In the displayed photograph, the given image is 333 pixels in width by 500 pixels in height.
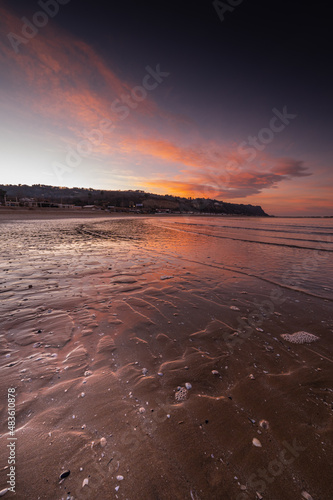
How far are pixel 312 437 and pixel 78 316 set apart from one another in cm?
411

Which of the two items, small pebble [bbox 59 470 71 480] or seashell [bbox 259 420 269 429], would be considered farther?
seashell [bbox 259 420 269 429]

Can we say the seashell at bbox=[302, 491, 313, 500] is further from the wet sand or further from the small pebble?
the small pebble

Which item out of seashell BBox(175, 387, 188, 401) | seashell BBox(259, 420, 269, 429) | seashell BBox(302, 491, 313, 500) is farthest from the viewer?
seashell BBox(175, 387, 188, 401)

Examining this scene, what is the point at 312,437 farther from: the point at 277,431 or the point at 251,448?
the point at 251,448

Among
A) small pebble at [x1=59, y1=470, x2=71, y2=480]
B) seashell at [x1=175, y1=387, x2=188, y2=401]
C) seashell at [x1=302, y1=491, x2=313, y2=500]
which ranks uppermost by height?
seashell at [x1=302, y1=491, x2=313, y2=500]

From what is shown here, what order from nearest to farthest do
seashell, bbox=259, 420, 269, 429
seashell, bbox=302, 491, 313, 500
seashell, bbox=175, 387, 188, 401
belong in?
seashell, bbox=302, 491, 313, 500 → seashell, bbox=259, 420, 269, 429 → seashell, bbox=175, 387, 188, 401

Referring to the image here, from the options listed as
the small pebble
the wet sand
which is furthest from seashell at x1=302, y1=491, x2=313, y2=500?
the small pebble

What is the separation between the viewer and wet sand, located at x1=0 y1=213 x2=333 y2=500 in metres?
1.65

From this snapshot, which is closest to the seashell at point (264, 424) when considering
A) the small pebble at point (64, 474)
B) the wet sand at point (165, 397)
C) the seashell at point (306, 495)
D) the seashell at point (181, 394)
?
the wet sand at point (165, 397)

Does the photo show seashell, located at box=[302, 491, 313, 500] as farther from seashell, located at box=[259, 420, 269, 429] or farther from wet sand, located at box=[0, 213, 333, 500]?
seashell, located at box=[259, 420, 269, 429]

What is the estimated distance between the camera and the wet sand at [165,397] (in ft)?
5.41

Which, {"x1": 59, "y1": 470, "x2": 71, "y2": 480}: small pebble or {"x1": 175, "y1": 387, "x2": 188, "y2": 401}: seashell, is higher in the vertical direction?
{"x1": 59, "y1": 470, "x2": 71, "y2": 480}: small pebble

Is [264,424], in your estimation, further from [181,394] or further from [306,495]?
[181,394]

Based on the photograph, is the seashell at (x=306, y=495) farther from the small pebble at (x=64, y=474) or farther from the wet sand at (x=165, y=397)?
the small pebble at (x=64, y=474)
